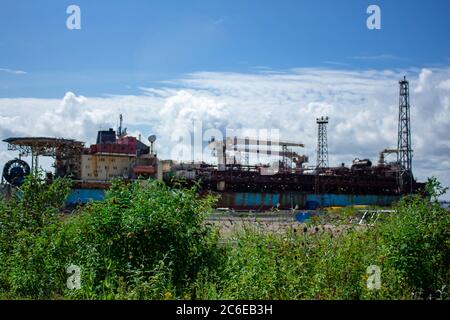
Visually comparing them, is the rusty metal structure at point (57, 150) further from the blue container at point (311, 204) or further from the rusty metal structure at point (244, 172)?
the blue container at point (311, 204)

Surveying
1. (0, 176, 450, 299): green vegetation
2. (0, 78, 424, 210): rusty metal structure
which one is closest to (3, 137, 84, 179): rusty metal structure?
(0, 78, 424, 210): rusty metal structure

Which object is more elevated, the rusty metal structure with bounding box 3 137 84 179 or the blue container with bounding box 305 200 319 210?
the rusty metal structure with bounding box 3 137 84 179

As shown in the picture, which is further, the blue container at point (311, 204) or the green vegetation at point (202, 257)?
the blue container at point (311, 204)

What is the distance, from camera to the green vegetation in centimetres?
803

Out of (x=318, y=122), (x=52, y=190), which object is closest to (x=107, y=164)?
(x=318, y=122)

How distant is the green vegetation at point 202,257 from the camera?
26.3 feet

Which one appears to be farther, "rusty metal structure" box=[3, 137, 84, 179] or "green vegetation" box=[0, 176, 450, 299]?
"rusty metal structure" box=[3, 137, 84, 179]

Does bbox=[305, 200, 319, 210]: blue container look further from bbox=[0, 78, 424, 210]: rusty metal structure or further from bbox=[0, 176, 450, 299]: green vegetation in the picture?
bbox=[0, 176, 450, 299]: green vegetation

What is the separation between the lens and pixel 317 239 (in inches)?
385

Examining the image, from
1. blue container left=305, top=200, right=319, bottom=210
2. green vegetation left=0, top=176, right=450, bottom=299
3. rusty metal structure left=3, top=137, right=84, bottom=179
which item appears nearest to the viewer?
green vegetation left=0, top=176, right=450, bottom=299

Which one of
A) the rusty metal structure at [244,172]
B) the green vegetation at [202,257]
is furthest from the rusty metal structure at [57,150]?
the green vegetation at [202,257]

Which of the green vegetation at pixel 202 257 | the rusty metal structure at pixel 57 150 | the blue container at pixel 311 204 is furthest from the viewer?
the blue container at pixel 311 204

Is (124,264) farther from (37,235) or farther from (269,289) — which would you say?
(37,235)
